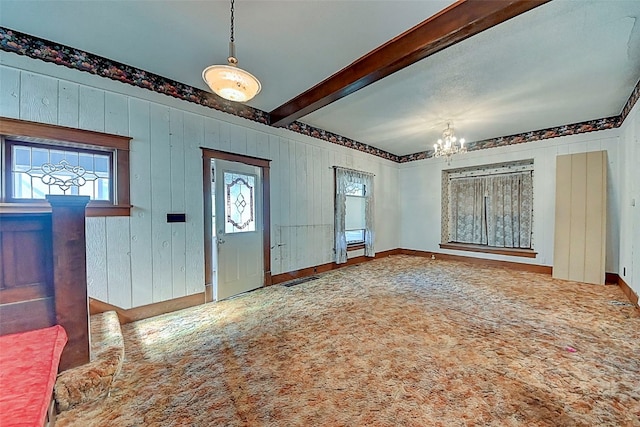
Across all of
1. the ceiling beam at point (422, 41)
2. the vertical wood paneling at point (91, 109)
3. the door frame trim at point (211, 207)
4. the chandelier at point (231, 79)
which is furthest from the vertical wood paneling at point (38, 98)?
the ceiling beam at point (422, 41)

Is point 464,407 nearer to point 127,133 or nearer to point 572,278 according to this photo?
point 127,133

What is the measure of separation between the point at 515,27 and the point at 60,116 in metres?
4.33

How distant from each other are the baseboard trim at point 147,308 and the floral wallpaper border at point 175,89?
7.97 ft

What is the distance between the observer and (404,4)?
6.63 feet

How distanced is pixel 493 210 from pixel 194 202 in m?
6.23

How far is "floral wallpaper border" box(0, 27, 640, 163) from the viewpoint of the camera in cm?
240

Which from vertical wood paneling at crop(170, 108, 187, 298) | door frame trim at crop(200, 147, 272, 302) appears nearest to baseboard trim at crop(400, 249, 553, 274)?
door frame trim at crop(200, 147, 272, 302)

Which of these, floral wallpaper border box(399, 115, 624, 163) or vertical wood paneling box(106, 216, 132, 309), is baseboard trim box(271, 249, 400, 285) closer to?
vertical wood paneling box(106, 216, 132, 309)

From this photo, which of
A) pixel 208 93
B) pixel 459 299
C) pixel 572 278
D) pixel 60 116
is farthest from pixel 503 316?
pixel 60 116

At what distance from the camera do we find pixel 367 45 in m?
2.53

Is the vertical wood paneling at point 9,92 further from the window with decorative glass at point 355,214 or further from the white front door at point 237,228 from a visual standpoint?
the window with decorative glass at point 355,214

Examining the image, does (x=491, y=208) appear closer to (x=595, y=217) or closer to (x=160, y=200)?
(x=595, y=217)

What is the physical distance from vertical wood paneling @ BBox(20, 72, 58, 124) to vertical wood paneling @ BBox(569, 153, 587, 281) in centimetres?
749

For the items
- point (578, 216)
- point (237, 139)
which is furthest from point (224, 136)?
point (578, 216)
